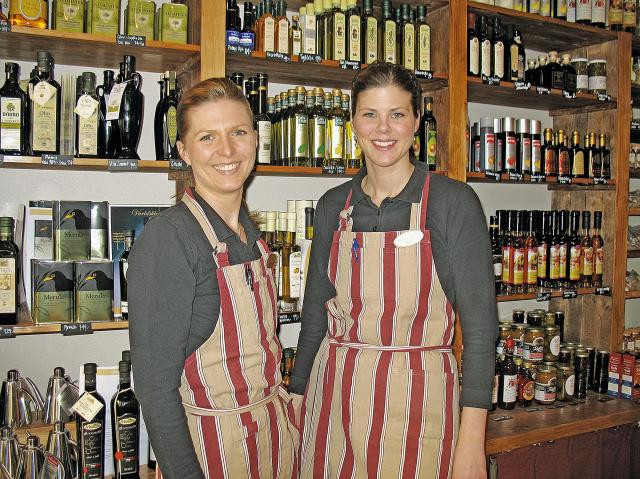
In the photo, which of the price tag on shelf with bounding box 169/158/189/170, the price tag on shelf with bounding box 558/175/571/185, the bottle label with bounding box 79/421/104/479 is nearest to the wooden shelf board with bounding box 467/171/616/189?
the price tag on shelf with bounding box 558/175/571/185

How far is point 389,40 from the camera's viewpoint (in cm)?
261

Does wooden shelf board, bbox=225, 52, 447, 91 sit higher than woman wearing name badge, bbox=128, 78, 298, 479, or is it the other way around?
wooden shelf board, bbox=225, 52, 447, 91

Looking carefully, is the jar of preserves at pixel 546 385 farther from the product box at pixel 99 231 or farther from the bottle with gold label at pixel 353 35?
the product box at pixel 99 231

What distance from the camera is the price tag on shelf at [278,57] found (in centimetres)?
232

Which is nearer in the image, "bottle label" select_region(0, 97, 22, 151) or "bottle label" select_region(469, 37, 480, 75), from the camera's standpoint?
"bottle label" select_region(0, 97, 22, 151)

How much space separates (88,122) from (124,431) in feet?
3.61

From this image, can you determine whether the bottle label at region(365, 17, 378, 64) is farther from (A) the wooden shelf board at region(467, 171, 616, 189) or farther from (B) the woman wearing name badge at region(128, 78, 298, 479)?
(B) the woman wearing name badge at region(128, 78, 298, 479)

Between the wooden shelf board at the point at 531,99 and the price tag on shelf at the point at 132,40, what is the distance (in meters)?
1.46

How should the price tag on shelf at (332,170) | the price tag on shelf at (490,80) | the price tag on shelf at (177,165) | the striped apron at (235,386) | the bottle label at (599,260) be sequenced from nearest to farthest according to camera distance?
the striped apron at (235,386) → the price tag on shelf at (177,165) → the price tag on shelf at (332,170) → the price tag on shelf at (490,80) → the bottle label at (599,260)

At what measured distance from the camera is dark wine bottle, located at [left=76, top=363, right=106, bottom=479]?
202 cm

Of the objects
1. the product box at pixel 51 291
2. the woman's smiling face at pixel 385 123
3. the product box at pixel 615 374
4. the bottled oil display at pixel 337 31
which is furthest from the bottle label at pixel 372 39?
Answer: the product box at pixel 615 374

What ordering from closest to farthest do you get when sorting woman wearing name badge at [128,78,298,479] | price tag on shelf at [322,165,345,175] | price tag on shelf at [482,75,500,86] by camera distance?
woman wearing name badge at [128,78,298,479]
price tag on shelf at [322,165,345,175]
price tag on shelf at [482,75,500,86]

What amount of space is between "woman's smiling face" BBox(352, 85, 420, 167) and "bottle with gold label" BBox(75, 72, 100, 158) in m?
0.96

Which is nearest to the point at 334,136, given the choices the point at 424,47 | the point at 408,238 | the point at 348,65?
the point at 348,65
